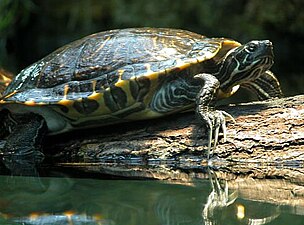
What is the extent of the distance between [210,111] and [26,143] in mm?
1032

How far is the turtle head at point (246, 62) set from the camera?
9.54 ft

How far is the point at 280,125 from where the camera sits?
2717mm

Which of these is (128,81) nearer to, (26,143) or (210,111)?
(210,111)

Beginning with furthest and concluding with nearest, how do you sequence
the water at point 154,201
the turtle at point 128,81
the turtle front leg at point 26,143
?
the turtle front leg at point 26,143
the turtle at point 128,81
the water at point 154,201

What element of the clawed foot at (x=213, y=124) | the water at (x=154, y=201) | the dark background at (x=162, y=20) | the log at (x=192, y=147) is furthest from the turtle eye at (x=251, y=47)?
the dark background at (x=162, y=20)

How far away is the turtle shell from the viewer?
286cm

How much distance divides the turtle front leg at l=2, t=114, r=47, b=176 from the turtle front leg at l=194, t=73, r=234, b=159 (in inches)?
35.5

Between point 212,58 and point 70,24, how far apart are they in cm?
966

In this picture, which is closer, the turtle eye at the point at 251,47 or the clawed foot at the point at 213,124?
the clawed foot at the point at 213,124

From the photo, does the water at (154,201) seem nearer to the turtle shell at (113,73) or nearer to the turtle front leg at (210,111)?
the turtle front leg at (210,111)

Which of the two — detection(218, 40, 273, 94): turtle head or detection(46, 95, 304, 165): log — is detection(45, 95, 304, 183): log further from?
detection(218, 40, 273, 94): turtle head

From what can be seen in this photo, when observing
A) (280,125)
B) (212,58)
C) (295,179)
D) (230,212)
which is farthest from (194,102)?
(230,212)

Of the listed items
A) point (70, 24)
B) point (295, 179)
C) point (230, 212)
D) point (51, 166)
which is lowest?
point (70, 24)

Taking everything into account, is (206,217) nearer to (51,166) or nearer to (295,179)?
(295,179)
